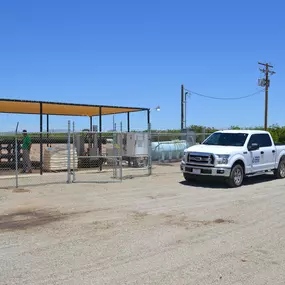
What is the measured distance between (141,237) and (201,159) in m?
6.43

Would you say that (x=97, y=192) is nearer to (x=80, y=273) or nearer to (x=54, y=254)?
(x=54, y=254)

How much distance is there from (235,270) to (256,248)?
1.12 m

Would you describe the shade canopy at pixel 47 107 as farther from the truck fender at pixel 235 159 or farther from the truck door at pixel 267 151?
the truck fender at pixel 235 159

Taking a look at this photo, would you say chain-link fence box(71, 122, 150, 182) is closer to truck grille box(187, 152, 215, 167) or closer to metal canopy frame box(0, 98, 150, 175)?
metal canopy frame box(0, 98, 150, 175)

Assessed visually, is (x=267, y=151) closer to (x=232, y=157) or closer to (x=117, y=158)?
(x=232, y=157)

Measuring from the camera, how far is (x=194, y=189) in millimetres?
12109

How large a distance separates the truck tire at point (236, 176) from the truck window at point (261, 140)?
3.79 ft

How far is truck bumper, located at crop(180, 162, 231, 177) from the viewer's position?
12.2m

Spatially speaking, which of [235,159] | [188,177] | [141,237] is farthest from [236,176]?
[141,237]

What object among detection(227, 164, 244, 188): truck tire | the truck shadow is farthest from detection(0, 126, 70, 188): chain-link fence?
detection(227, 164, 244, 188): truck tire

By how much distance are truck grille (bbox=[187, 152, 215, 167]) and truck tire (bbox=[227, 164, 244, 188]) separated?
0.75 meters

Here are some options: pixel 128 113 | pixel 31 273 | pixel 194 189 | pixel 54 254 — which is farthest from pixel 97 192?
pixel 128 113

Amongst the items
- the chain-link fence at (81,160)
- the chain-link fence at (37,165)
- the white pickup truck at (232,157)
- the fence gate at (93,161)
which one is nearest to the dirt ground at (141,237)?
the white pickup truck at (232,157)

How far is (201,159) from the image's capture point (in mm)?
12586
